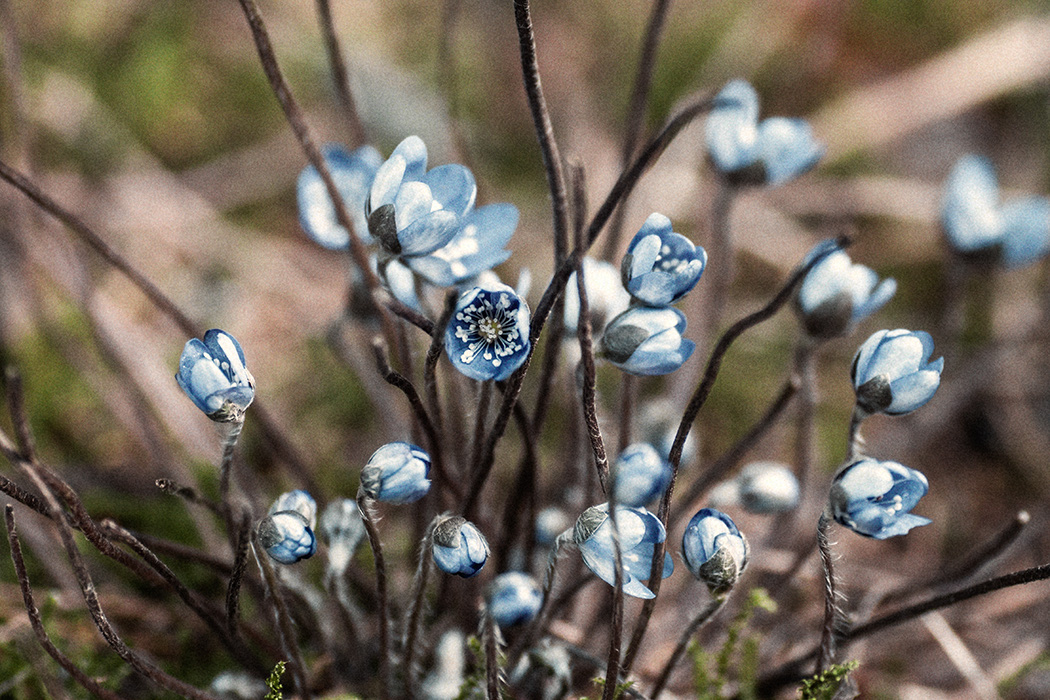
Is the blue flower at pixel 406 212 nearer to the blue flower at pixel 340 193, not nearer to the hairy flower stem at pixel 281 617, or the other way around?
the blue flower at pixel 340 193

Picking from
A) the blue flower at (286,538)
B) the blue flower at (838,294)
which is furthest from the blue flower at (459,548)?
the blue flower at (838,294)

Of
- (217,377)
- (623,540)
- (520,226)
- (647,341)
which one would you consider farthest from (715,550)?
(520,226)

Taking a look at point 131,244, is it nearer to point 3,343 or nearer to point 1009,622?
point 3,343

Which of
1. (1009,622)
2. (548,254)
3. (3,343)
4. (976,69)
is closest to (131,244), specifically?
(3,343)

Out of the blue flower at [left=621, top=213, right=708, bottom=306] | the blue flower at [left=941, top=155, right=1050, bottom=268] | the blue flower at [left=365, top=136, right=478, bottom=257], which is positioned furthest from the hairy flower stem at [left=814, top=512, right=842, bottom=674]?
the blue flower at [left=941, top=155, right=1050, bottom=268]

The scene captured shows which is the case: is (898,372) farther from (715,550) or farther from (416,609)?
(416,609)

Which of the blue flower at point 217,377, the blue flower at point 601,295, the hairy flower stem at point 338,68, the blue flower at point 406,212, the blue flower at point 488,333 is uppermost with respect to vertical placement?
the hairy flower stem at point 338,68
